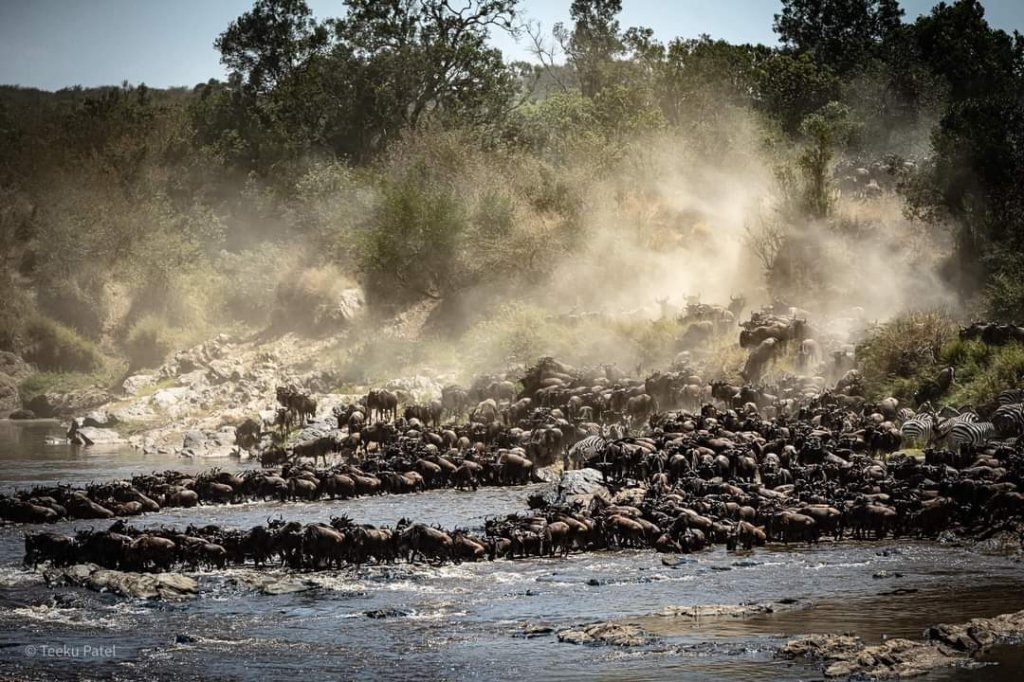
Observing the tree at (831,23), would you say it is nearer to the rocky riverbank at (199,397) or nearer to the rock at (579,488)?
the rocky riverbank at (199,397)

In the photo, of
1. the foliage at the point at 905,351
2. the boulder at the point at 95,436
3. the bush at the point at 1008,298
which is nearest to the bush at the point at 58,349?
the boulder at the point at 95,436

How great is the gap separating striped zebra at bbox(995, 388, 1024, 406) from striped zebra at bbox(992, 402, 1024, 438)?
911mm

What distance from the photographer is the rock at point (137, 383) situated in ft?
191

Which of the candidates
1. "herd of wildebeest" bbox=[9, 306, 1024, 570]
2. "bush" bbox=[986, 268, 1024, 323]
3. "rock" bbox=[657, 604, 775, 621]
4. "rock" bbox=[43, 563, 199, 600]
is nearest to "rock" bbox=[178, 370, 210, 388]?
"herd of wildebeest" bbox=[9, 306, 1024, 570]

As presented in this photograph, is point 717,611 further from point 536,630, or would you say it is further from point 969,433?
point 969,433

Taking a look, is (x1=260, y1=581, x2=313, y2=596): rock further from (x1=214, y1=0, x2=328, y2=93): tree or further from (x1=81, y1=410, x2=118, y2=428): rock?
(x1=214, y1=0, x2=328, y2=93): tree

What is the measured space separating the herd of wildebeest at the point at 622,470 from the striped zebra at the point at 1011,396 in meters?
0.06

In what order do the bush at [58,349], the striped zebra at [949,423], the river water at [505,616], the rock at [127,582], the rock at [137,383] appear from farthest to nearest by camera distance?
1. the bush at [58,349]
2. the rock at [137,383]
3. the striped zebra at [949,423]
4. the rock at [127,582]
5. the river water at [505,616]

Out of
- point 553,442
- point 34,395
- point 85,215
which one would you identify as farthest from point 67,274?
point 553,442

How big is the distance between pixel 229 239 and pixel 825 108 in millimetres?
38216

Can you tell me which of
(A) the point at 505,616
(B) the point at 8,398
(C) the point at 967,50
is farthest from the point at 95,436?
(C) the point at 967,50

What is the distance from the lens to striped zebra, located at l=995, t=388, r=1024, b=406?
33531 mm

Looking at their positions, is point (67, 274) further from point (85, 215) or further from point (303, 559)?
point (303, 559)

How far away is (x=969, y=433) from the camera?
3203cm
